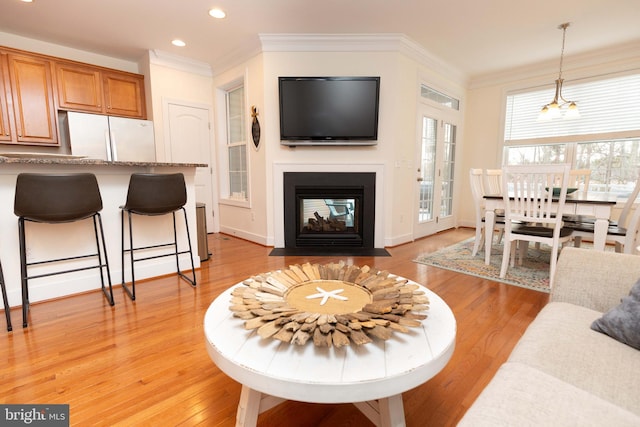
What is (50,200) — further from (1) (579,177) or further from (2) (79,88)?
(1) (579,177)

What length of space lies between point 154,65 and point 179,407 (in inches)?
171

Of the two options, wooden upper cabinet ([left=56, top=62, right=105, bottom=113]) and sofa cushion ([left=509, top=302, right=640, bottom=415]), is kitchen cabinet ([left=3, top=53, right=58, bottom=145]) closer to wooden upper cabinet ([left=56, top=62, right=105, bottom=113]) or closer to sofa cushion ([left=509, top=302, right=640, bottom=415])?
wooden upper cabinet ([left=56, top=62, right=105, bottom=113])

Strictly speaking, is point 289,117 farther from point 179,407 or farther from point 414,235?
point 179,407

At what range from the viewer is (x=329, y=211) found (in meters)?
3.93

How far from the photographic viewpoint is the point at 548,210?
2492mm

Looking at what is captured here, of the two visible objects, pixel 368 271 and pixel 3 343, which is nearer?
pixel 368 271

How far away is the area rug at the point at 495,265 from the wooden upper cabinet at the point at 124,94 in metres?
4.35

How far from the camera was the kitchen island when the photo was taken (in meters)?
2.06

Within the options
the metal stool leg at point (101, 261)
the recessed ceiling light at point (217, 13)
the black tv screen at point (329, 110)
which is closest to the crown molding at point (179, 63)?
the recessed ceiling light at point (217, 13)

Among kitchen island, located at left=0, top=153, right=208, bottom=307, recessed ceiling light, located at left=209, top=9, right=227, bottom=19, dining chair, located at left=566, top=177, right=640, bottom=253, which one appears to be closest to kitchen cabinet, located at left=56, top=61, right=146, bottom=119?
kitchen island, located at left=0, top=153, right=208, bottom=307

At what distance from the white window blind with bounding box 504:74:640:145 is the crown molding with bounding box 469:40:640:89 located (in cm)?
17

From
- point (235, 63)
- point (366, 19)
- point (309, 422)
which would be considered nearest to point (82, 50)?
point (235, 63)

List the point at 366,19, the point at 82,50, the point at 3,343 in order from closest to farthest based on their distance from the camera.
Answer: the point at 3,343, the point at 366,19, the point at 82,50

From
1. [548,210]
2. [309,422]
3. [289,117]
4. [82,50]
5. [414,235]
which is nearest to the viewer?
[309,422]
